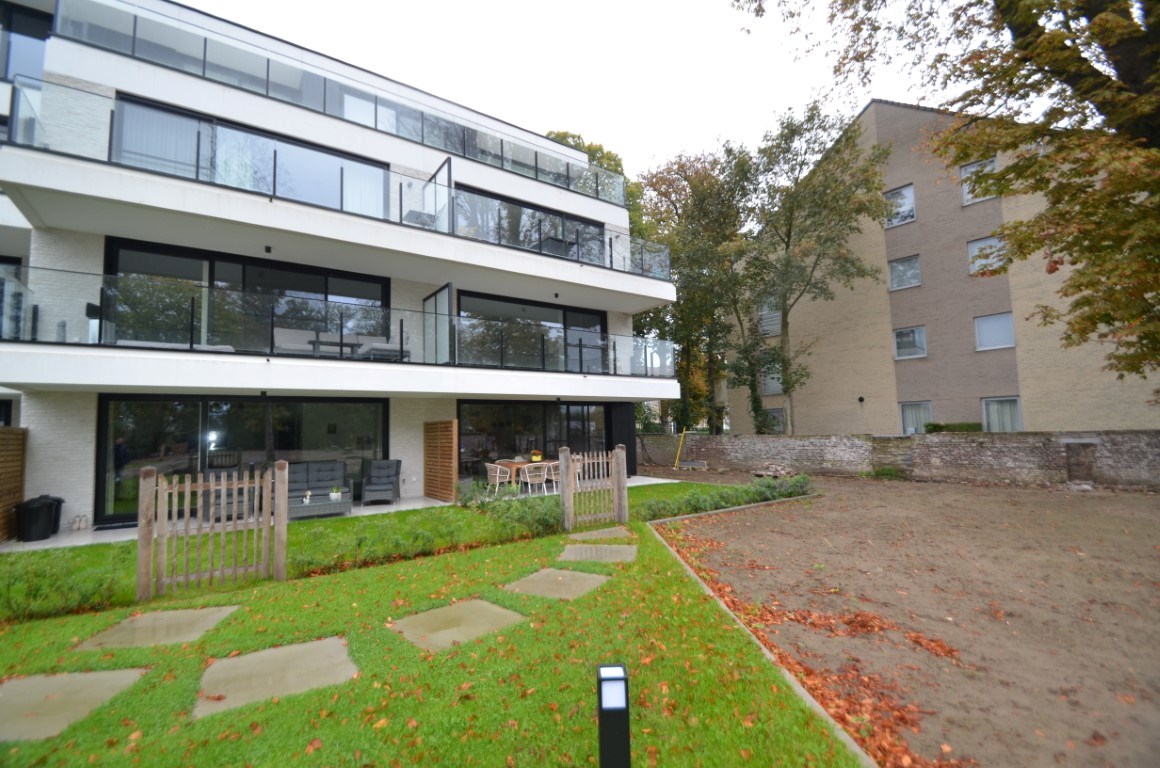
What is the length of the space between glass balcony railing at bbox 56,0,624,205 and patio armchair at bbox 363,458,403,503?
29.6 ft

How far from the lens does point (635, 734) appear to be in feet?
10.1

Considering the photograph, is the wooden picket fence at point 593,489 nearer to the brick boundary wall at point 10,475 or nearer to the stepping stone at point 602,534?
the stepping stone at point 602,534

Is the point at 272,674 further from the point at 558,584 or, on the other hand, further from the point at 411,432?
the point at 411,432

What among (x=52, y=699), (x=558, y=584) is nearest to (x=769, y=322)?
(x=558, y=584)

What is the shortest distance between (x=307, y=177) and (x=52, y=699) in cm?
1062

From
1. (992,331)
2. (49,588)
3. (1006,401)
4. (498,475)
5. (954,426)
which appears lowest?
(49,588)

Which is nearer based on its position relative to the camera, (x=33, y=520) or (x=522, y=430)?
(x=33, y=520)

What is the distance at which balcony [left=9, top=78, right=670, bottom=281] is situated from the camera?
30.1 feet

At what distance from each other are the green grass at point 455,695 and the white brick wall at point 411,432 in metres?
8.20

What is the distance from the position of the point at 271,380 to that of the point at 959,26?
13.4 meters

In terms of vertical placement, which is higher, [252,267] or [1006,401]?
[252,267]

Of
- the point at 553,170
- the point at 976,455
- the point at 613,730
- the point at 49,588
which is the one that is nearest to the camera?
the point at 613,730

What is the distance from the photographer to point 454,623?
4.86 m

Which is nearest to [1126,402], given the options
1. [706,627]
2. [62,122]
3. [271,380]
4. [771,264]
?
[771,264]
